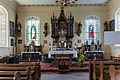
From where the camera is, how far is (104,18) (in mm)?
19141

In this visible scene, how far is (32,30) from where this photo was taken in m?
19.3

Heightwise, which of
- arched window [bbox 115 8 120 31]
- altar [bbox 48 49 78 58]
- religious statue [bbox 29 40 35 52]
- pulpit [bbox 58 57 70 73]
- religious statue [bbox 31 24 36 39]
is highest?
arched window [bbox 115 8 120 31]

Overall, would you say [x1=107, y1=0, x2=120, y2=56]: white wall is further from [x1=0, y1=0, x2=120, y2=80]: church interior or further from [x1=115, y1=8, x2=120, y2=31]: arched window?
[x1=115, y1=8, x2=120, y2=31]: arched window

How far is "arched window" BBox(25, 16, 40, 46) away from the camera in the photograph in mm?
19266

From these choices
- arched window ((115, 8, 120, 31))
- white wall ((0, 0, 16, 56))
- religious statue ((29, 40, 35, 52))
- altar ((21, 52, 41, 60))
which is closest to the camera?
white wall ((0, 0, 16, 56))

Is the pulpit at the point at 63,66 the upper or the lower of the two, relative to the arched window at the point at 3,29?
lower

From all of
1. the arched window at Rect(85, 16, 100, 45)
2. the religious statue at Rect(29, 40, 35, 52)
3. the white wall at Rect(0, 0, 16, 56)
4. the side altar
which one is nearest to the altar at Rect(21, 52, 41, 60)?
the religious statue at Rect(29, 40, 35, 52)

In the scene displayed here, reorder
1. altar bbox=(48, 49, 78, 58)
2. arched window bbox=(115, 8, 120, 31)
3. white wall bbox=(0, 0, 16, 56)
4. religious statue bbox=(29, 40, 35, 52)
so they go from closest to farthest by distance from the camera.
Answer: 1. white wall bbox=(0, 0, 16, 56)
2. altar bbox=(48, 49, 78, 58)
3. arched window bbox=(115, 8, 120, 31)
4. religious statue bbox=(29, 40, 35, 52)

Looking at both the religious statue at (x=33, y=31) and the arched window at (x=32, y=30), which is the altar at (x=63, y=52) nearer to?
the arched window at (x=32, y=30)

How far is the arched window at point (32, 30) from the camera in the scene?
19266mm

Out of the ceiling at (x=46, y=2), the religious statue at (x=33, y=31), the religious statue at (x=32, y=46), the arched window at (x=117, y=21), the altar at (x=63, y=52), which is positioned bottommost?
the altar at (x=63, y=52)

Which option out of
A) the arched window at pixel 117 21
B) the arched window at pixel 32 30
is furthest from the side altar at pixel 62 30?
the arched window at pixel 117 21

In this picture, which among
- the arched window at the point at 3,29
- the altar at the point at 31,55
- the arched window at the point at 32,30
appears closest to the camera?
the arched window at the point at 3,29

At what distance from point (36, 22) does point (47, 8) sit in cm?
143
